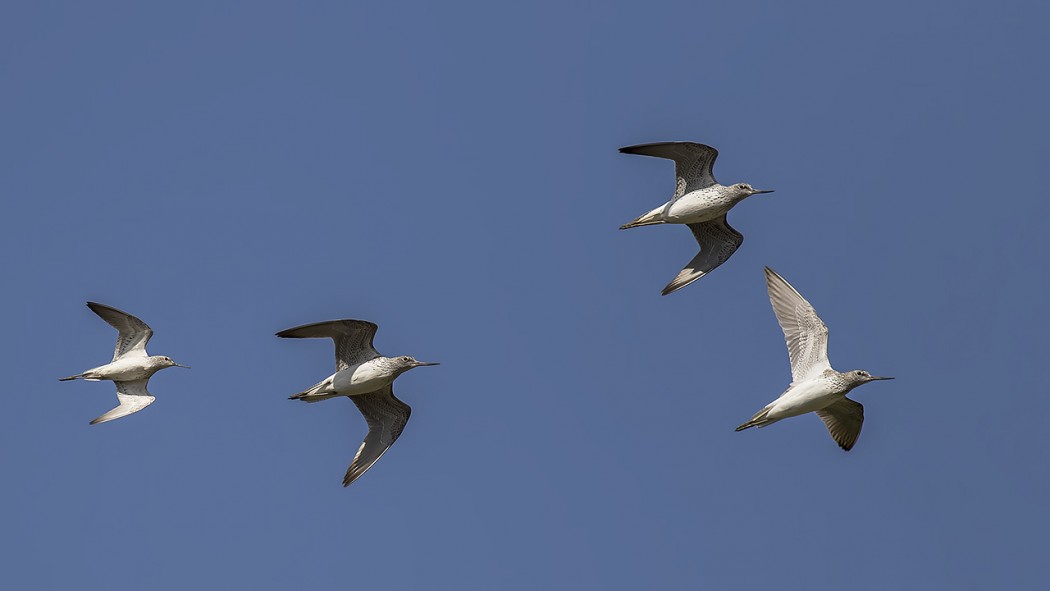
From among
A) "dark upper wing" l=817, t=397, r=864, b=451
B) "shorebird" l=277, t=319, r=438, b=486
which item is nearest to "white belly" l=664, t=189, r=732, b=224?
"dark upper wing" l=817, t=397, r=864, b=451

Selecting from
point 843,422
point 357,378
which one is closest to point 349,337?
point 357,378

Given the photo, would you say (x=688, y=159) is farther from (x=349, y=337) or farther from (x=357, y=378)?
(x=357, y=378)

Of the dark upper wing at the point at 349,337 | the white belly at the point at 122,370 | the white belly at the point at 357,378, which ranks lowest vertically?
the white belly at the point at 357,378

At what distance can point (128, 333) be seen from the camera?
119 ft

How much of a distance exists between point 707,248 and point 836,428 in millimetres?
5308

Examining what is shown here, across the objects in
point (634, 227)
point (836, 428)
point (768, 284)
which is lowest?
point (836, 428)

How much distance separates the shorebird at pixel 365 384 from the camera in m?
29.4

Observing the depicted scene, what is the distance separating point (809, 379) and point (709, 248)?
17.6 feet

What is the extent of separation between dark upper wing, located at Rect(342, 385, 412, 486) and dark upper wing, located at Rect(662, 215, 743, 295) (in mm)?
6948

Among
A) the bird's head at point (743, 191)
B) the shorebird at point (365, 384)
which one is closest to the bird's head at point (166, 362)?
the shorebird at point (365, 384)

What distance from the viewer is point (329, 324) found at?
28938mm

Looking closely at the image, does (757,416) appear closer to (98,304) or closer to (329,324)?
(329,324)

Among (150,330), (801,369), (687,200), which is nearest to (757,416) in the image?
(801,369)

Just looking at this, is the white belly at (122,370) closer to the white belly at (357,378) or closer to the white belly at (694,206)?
the white belly at (357,378)
